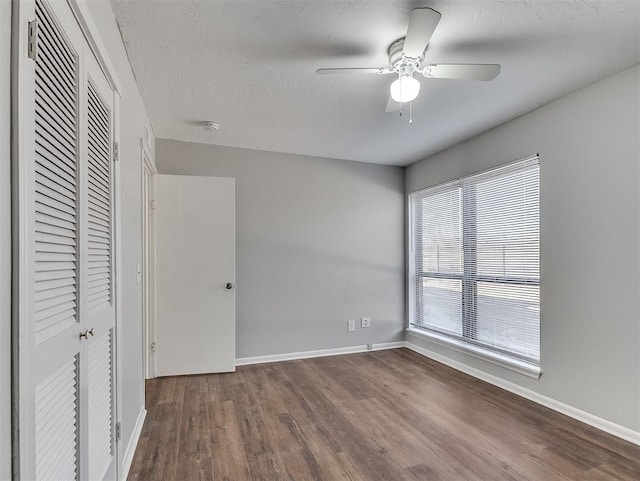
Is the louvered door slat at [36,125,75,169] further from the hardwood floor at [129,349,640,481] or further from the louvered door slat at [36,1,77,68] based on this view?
the hardwood floor at [129,349,640,481]

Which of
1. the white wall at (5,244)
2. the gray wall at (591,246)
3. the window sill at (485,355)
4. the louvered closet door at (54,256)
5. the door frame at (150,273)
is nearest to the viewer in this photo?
the white wall at (5,244)

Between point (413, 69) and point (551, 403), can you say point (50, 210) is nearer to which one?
point (413, 69)

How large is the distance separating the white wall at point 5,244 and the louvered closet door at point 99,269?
1.65 feet

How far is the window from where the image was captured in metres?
2.92

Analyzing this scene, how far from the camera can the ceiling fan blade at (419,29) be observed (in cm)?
148

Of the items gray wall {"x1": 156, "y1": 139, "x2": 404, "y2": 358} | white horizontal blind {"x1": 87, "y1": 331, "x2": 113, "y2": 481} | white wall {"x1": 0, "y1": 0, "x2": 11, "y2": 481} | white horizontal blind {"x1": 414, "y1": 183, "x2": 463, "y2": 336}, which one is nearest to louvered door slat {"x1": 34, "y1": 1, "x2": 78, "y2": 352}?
white wall {"x1": 0, "y1": 0, "x2": 11, "y2": 481}

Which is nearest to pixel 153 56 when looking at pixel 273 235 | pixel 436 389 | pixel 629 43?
pixel 273 235

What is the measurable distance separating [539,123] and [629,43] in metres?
0.87

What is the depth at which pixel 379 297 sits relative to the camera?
4.39 meters

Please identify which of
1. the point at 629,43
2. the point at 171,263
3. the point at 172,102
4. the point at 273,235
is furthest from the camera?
the point at 273,235

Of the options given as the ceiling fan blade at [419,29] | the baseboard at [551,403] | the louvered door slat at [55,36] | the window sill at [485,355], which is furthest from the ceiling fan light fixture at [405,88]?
the baseboard at [551,403]

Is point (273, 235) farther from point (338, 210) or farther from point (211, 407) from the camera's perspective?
point (211, 407)

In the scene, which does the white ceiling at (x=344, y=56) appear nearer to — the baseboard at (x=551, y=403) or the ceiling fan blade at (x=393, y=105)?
the ceiling fan blade at (x=393, y=105)

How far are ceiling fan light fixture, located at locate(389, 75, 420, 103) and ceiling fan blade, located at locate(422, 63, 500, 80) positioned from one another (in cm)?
10
